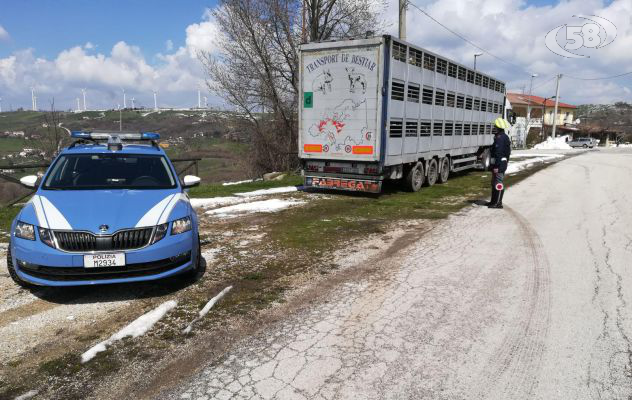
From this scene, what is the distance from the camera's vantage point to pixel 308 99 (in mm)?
11445

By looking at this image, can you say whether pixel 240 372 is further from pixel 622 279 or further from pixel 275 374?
pixel 622 279

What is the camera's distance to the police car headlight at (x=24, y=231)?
4258 mm

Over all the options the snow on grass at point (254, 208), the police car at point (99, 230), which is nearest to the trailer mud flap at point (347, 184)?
the snow on grass at point (254, 208)

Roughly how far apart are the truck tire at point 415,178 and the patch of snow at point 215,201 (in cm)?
475

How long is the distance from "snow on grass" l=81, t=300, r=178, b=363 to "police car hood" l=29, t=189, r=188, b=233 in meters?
0.84

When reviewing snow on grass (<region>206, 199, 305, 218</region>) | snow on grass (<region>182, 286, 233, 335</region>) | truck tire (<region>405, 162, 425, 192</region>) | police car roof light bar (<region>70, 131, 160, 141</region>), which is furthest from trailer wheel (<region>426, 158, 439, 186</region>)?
snow on grass (<region>182, 286, 233, 335</region>)

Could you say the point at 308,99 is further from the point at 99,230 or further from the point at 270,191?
the point at 99,230

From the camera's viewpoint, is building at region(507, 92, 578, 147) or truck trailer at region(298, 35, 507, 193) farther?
building at region(507, 92, 578, 147)

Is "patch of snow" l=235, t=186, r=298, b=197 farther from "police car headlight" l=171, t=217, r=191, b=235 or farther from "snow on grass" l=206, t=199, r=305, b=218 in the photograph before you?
"police car headlight" l=171, t=217, r=191, b=235

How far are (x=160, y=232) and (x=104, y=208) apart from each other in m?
0.64

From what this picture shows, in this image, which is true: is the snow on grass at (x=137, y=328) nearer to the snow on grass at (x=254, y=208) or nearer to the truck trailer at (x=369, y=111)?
the snow on grass at (x=254, y=208)

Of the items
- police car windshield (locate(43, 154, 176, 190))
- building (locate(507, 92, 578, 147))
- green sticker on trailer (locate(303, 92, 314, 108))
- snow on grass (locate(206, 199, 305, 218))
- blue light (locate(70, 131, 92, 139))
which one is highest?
building (locate(507, 92, 578, 147))

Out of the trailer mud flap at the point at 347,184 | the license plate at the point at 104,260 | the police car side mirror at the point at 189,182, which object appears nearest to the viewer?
the license plate at the point at 104,260

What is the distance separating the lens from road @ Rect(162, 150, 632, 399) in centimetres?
306
